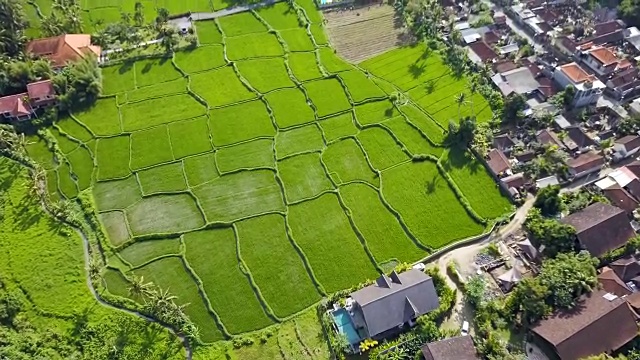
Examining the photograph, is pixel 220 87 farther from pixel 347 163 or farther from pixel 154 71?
pixel 347 163

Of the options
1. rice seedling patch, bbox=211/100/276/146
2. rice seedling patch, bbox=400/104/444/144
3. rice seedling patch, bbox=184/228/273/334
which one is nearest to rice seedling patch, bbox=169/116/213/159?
rice seedling patch, bbox=211/100/276/146

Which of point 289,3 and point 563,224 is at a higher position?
point 289,3

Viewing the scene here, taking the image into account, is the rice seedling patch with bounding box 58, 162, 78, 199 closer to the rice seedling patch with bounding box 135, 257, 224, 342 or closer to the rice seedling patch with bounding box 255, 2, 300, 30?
the rice seedling patch with bounding box 135, 257, 224, 342

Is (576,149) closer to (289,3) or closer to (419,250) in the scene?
(419,250)

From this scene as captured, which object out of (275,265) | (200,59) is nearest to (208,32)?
(200,59)

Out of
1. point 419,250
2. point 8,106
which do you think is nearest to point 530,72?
point 419,250

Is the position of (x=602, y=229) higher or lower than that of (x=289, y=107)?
lower
